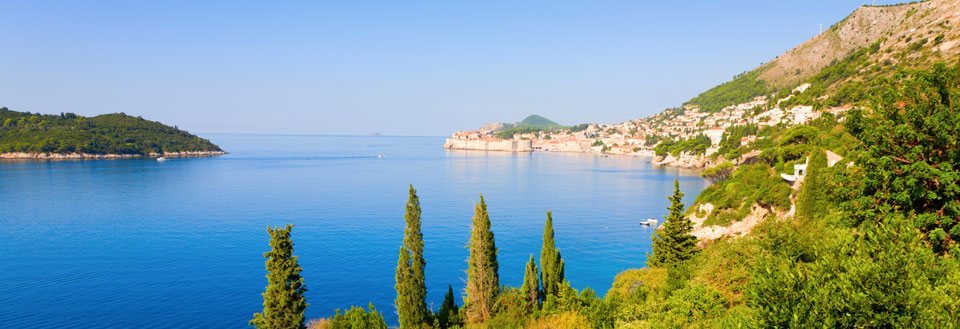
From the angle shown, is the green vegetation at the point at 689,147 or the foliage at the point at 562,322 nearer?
the foliage at the point at 562,322

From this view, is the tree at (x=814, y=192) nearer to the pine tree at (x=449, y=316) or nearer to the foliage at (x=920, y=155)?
the foliage at (x=920, y=155)

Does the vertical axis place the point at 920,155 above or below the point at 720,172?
above

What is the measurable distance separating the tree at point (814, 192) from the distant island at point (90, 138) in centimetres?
16887

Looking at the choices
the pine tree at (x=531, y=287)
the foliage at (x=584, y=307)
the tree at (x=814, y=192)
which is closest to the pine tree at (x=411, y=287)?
the pine tree at (x=531, y=287)

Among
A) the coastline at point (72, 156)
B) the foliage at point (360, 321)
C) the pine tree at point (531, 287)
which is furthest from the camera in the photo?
the coastline at point (72, 156)

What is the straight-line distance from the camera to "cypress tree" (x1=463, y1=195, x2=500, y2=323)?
2217cm

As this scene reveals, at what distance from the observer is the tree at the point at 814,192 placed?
2488cm

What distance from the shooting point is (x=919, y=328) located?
867 centimetres

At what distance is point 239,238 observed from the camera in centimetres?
4738

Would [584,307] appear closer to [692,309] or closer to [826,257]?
[692,309]

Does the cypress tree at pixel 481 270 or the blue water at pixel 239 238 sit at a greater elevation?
the cypress tree at pixel 481 270

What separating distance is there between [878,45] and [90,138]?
198 m

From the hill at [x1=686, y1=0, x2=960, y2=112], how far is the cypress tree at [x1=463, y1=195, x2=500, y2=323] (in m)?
30.6

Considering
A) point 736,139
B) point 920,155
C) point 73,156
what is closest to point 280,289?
point 920,155
